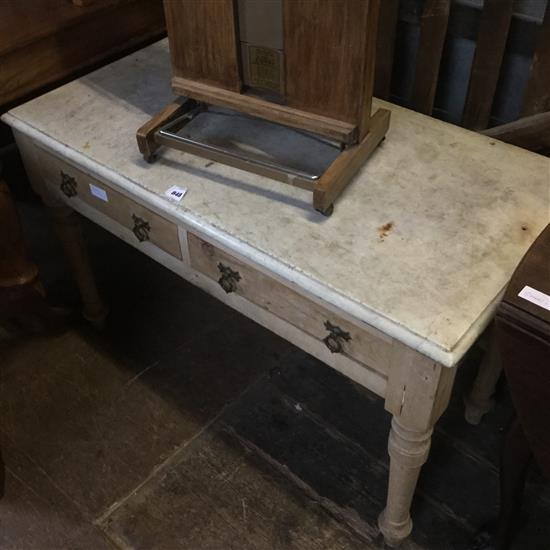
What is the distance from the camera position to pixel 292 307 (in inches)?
43.7

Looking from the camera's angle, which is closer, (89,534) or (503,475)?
(503,475)

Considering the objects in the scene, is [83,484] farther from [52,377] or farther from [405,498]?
[405,498]

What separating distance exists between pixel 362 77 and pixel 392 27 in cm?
46

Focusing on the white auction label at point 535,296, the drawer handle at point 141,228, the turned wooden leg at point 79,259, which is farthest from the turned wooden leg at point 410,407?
the turned wooden leg at point 79,259

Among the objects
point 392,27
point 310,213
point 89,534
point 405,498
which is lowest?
point 89,534

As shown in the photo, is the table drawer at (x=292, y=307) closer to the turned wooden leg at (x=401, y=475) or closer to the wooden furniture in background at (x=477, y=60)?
the turned wooden leg at (x=401, y=475)

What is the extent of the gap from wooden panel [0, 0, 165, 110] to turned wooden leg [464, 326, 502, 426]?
1096mm

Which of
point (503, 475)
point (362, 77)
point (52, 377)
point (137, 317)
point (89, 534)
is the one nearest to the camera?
point (362, 77)

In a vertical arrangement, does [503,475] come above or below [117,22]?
below

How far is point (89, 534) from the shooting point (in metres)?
1.42

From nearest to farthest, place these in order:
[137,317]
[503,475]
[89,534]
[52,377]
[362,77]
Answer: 1. [362,77]
2. [503,475]
3. [89,534]
4. [52,377]
5. [137,317]

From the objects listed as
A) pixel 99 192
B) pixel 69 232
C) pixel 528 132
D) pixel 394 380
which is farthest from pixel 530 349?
pixel 69 232

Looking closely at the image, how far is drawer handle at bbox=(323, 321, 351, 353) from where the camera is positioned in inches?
41.6

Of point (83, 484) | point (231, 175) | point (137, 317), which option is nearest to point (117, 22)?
point (231, 175)
